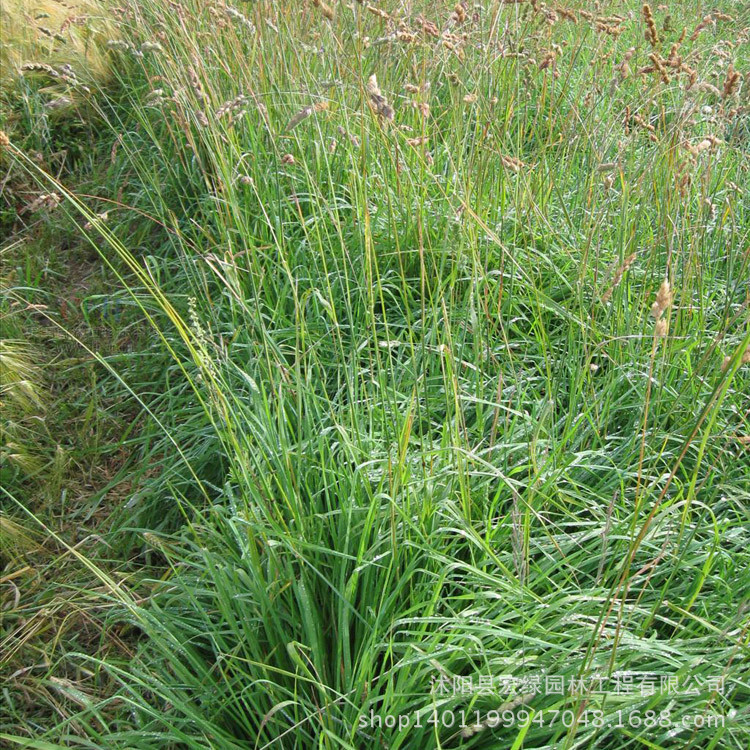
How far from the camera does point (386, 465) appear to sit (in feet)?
5.64

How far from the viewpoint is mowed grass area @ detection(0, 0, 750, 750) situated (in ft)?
4.54

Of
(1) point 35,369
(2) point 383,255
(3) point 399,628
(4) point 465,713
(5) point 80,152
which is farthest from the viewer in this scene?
(5) point 80,152

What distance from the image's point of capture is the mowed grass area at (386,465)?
54.5 inches

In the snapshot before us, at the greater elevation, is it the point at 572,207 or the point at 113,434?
the point at 572,207

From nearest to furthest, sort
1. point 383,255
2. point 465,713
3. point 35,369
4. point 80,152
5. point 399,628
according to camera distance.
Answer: point 465,713
point 399,628
point 383,255
point 35,369
point 80,152

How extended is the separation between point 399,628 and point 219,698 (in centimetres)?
44

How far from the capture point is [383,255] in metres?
2.61

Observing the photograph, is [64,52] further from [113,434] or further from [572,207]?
[572,207]

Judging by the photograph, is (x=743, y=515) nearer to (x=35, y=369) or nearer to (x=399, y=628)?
(x=399, y=628)

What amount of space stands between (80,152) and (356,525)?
3398 millimetres

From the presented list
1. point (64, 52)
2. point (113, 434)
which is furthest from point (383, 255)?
point (64, 52)

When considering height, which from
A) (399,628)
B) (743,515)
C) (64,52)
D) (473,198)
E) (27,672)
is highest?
(64,52)

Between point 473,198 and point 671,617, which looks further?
point 473,198

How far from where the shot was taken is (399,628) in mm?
1542
